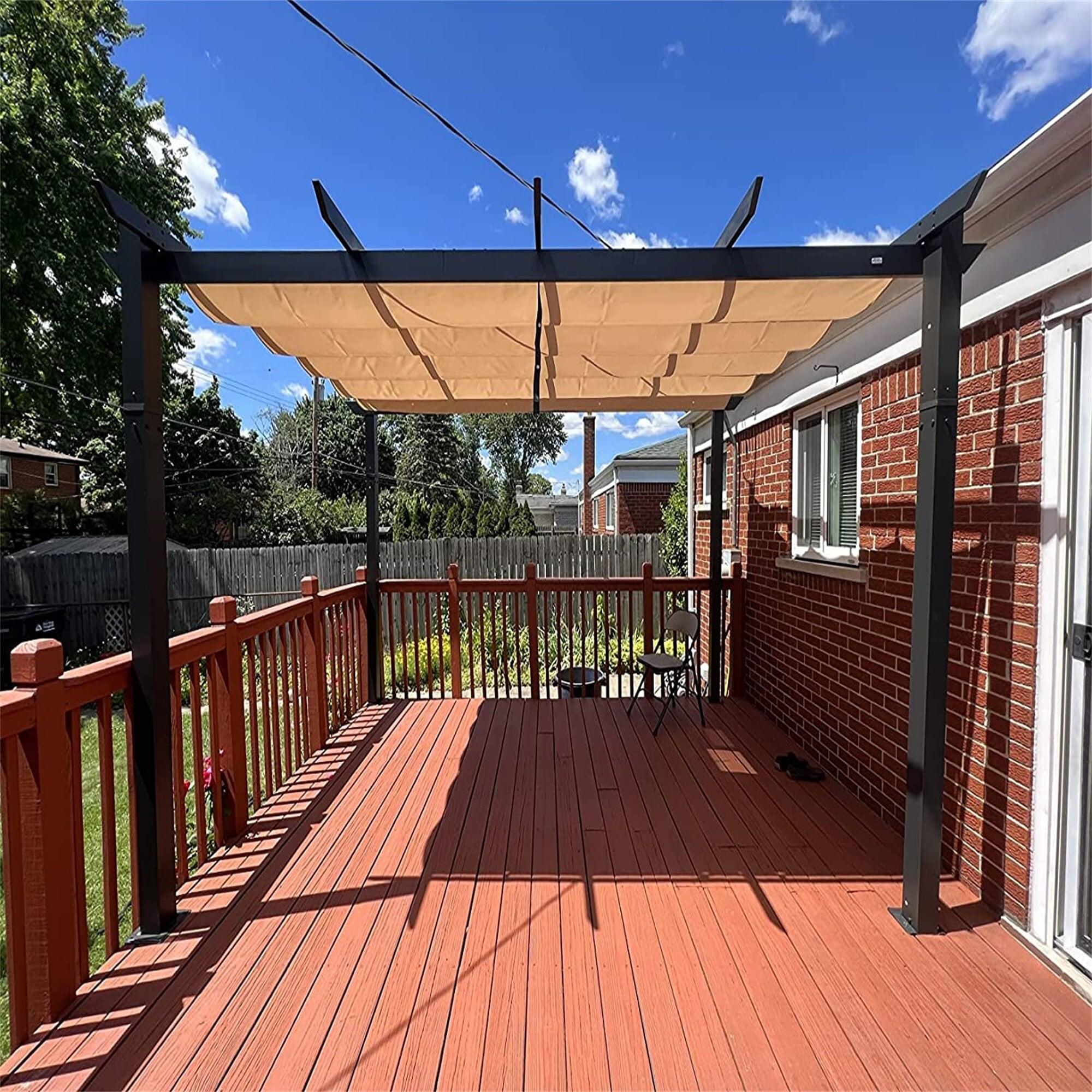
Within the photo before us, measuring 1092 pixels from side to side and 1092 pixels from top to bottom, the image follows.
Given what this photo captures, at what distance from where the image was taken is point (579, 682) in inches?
202

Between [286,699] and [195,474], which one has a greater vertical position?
[195,474]

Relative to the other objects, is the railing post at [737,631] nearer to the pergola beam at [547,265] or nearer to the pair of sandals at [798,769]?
the pair of sandals at [798,769]

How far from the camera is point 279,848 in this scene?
2.58 meters

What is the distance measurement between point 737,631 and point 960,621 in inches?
102

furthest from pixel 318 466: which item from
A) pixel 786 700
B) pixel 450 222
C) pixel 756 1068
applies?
pixel 756 1068

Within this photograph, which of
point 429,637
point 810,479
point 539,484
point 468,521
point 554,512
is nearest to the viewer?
point 810,479

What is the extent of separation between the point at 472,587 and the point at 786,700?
259cm

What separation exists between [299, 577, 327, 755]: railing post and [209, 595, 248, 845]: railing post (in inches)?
36.5

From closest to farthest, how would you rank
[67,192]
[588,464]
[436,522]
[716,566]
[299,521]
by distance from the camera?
[716,566] < [67,192] < [436,522] < [299,521] < [588,464]

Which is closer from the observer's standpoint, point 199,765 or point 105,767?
point 105,767

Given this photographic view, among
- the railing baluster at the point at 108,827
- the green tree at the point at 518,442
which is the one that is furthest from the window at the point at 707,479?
the green tree at the point at 518,442

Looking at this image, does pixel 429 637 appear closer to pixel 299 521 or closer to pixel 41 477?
pixel 299 521

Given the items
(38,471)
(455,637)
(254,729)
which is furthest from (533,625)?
(38,471)

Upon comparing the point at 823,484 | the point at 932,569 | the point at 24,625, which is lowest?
the point at 24,625
